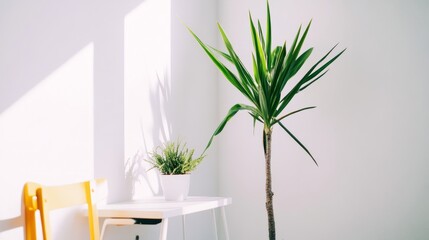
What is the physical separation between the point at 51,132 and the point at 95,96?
0.33 meters

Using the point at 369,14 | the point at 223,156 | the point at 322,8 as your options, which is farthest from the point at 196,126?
the point at 369,14

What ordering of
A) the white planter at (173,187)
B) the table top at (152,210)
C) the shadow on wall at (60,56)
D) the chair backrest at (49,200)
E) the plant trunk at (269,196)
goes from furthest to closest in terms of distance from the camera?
the plant trunk at (269,196), the white planter at (173,187), the table top at (152,210), the shadow on wall at (60,56), the chair backrest at (49,200)

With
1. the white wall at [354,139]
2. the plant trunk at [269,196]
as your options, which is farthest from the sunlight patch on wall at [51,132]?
the white wall at [354,139]

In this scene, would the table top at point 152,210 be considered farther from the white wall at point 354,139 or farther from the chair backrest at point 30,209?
the white wall at point 354,139

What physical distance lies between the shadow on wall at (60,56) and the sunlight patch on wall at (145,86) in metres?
0.06

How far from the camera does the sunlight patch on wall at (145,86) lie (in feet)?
7.45

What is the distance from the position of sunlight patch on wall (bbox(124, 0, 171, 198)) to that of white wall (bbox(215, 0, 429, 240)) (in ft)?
2.69

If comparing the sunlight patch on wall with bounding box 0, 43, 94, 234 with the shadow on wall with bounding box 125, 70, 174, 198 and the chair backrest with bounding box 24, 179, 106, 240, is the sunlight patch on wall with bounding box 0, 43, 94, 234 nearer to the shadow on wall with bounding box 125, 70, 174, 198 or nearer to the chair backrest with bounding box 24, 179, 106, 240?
the chair backrest with bounding box 24, 179, 106, 240

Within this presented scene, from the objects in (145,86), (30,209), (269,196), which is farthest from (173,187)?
(30,209)

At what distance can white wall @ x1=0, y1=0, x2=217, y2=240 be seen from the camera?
5.24 feet

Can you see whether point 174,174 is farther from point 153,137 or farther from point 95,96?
point 95,96

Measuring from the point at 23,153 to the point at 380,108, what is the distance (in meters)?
2.12

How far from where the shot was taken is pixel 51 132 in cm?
176

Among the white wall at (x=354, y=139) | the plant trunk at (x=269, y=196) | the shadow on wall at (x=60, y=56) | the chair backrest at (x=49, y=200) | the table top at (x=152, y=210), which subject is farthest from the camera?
the white wall at (x=354, y=139)
